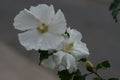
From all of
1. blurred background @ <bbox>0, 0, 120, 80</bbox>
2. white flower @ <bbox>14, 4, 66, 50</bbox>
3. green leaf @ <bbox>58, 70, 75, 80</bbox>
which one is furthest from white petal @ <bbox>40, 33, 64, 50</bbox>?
blurred background @ <bbox>0, 0, 120, 80</bbox>

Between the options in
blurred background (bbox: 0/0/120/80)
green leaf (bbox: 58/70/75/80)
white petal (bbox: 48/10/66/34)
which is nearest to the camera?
white petal (bbox: 48/10/66/34)

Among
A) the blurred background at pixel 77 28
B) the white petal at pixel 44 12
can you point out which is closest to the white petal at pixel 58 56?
the white petal at pixel 44 12

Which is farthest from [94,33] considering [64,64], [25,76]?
[64,64]

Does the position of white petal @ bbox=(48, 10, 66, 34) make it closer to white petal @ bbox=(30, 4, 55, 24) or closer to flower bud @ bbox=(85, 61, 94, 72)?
white petal @ bbox=(30, 4, 55, 24)

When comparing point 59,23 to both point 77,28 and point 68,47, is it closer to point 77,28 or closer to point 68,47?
point 68,47

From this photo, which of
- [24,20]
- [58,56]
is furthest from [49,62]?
[24,20]

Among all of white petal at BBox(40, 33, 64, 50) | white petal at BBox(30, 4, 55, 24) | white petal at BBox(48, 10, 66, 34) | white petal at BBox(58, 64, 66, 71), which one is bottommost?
white petal at BBox(58, 64, 66, 71)

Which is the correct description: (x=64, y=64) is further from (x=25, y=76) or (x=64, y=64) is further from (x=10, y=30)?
(x=10, y=30)
